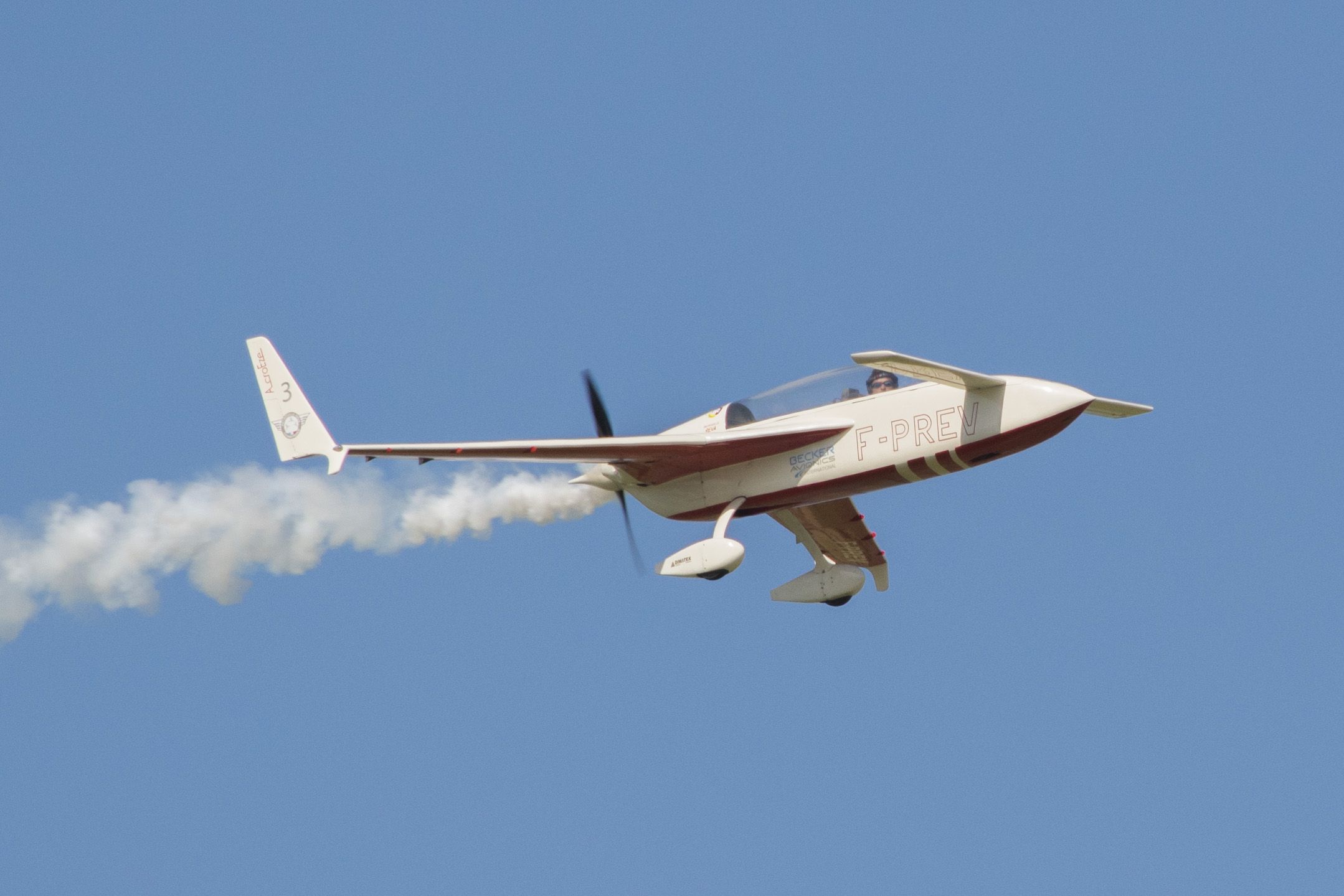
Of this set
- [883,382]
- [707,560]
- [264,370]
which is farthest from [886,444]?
[264,370]

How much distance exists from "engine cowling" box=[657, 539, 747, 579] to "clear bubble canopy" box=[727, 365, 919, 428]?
2317 millimetres

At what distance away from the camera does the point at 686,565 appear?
29.4 metres

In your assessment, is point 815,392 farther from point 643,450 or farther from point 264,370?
point 264,370

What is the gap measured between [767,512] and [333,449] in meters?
7.39

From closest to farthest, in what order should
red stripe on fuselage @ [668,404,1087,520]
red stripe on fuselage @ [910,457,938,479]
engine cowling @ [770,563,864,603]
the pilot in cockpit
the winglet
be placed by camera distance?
1. the winglet
2. red stripe on fuselage @ [668,404,1087,520]
3. red stripe on fuselage @ [910,457,938,479]
4. the pilot in cockpit
5. engine cowling @ [770,563,864,603]

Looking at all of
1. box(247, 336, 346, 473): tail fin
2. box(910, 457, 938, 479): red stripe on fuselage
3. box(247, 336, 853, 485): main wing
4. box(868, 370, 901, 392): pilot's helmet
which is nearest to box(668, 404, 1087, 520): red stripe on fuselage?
box(910, 457, 938, 479): red stripe on fuselage

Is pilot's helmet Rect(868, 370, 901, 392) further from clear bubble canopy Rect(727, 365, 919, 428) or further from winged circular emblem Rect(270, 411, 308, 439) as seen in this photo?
winged circular emblem Rect(270, 411, 308, 439)

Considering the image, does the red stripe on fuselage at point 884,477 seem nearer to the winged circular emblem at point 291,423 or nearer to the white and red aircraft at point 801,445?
the white and red aircraft at point 801,445

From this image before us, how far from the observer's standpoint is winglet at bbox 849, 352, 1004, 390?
26.5 m

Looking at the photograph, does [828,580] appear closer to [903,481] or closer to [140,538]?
[903,481]

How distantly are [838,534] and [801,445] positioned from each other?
4.53 m

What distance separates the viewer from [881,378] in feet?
→ 96.7

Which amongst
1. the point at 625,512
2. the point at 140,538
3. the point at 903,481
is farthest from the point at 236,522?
the point at 903,481

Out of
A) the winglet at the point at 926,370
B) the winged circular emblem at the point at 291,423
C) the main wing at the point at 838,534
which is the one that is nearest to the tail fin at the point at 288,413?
the winged circular emblem at the point at 291,423
